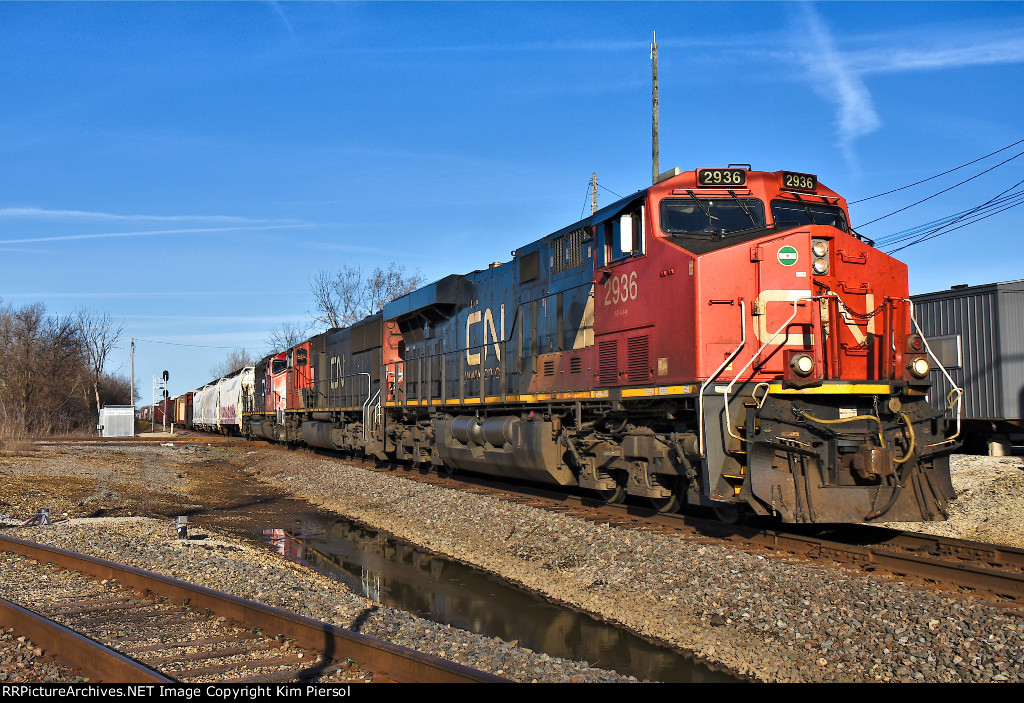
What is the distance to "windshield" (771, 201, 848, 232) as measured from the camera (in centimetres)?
941

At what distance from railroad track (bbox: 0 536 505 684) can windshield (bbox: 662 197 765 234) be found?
618 cm

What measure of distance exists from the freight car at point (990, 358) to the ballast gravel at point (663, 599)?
3882mm

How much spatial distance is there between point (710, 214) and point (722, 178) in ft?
1.57

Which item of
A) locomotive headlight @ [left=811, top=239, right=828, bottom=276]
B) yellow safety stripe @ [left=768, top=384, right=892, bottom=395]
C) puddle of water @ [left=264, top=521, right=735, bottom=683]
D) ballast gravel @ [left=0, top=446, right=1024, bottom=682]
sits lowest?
puddle of water @ [left=264, top=521, right=735, bottom=683]

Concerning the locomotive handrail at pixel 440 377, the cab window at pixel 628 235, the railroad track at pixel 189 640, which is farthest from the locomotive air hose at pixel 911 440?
the locomotive handrail at pixel 440 377

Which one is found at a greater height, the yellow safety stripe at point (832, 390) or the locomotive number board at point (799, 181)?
the locomotive number board at point (799, 181)

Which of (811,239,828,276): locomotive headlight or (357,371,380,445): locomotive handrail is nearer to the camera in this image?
(811,239,828,276): locomotive headlight

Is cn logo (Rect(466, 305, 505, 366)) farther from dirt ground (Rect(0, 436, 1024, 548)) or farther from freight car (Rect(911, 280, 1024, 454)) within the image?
freight car (Rect(911, 280, 1024, 454))

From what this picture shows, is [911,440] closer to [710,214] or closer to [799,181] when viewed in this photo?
[710,214]

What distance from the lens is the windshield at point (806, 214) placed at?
9414 millimetres

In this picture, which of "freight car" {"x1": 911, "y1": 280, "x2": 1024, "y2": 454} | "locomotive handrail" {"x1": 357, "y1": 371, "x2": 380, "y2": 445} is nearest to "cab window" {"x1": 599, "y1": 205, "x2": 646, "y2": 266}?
"freight car" {"x1": 911, "y1": 280, "x2": 1024, "y2": 454}

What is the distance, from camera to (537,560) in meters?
9.30

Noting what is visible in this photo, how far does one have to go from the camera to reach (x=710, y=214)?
9422 millimetres

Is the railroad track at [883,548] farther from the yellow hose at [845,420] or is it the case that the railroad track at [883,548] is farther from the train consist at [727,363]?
the yellow hose at [845,420]
